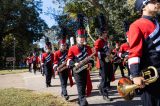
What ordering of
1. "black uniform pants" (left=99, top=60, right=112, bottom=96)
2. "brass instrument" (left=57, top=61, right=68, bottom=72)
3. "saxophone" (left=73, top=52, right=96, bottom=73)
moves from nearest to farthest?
"saxophone" (left=73, top=52, right=96, bottom=73) < "black uniform pants" (left=99, top=60, right=112, bottom=96) < "brass instrument" (left=57, top=61, right=68, bottom=72)

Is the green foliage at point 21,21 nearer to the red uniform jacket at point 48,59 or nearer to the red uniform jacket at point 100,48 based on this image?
the red uniform jacket at point 48,59

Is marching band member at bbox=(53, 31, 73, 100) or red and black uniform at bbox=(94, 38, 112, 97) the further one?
marching band member at bbox=(53, 31, 73, 100)

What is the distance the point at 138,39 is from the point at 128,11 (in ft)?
96.2

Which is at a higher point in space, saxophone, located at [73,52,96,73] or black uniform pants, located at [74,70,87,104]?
saxophone, located at [73,52,96,73]

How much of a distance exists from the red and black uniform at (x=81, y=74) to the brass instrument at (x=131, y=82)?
507cm

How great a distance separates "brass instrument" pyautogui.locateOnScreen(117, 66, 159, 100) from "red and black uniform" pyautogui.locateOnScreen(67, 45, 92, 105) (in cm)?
507

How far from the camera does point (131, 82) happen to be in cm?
530

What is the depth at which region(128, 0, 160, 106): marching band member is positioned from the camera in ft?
17.0

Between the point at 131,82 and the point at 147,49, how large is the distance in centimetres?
47

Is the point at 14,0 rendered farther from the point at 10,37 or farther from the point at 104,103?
the point at 104,103

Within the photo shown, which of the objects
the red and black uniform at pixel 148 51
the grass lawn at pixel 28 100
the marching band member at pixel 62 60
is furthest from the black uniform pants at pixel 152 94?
the marching band member at pixel 62 60

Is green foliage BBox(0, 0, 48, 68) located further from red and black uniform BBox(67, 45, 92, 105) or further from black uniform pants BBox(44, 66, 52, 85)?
red and black uniform BBox(67, 45, 92, 105)

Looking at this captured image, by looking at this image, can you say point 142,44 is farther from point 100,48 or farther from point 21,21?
point 21,21

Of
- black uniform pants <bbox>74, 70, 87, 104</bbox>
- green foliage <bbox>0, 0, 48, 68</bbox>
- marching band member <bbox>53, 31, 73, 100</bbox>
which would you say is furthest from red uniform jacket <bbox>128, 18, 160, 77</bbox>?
green foliage <bbox>0, 0, 48, 68</bbox>
